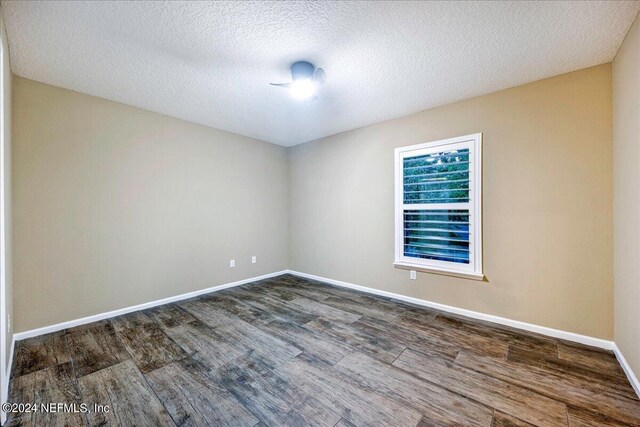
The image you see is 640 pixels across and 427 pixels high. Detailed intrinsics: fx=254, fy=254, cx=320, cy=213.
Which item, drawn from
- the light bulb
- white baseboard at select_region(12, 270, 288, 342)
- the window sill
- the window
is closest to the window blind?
the window

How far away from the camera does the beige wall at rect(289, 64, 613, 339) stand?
228cm

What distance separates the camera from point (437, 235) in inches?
125

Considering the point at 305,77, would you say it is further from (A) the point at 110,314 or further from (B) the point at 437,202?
(A) the point at 110,314

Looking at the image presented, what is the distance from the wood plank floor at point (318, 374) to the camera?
1545 millimetres

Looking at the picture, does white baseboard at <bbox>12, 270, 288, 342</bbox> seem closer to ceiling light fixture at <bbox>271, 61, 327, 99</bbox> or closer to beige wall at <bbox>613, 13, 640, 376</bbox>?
ceiling light fixture at <bbox>271, 61, 327, 99</bbox>

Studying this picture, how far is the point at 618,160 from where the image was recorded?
2.10 metres

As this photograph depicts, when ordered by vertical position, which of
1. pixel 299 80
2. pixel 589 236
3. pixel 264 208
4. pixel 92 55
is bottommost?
pixel 589 236

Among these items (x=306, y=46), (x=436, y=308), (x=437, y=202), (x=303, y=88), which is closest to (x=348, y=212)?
(x=437, y=202)

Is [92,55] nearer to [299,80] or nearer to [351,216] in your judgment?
[299,80]

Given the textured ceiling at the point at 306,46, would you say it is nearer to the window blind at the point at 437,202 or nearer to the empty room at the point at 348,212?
the empty room at the point at 348,212

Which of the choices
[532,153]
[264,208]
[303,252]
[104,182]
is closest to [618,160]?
[532,153]

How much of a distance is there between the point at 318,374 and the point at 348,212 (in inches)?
99.4

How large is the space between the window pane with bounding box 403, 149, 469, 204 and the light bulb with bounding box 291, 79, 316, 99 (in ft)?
5.48

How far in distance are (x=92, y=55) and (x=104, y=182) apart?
136 centimetres
